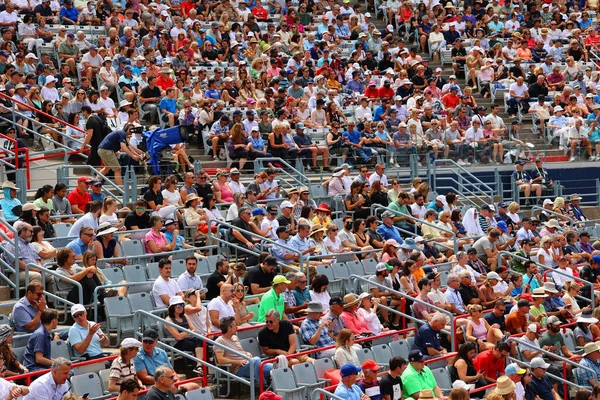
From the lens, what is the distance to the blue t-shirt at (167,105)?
2208 centimetres

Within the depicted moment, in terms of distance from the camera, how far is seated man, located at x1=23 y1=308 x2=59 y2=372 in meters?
12.6

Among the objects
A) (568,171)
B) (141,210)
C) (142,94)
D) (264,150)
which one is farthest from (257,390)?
(568,171)

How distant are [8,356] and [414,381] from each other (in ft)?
14.1

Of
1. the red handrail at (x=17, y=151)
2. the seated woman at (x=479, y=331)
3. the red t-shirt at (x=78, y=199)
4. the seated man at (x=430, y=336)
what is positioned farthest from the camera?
the red handrail at (x=17, y=151)

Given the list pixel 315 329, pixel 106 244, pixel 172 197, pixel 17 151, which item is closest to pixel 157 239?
pixel 106 244

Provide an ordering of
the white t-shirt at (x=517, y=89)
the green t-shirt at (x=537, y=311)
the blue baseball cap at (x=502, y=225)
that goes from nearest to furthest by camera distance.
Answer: the green t-shirt at (x=537, y=311) → the blue baseball cap at (x=502, y=225) → the white t-shirt at (x=517, y=89)

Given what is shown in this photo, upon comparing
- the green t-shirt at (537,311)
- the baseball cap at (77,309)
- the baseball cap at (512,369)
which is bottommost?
the baseball cap at (512,369)

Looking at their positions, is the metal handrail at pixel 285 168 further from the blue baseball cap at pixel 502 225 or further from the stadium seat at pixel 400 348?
the stadium seat at pixel 400 348

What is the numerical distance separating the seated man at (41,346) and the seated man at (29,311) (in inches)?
18.6

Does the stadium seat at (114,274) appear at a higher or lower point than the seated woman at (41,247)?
lower

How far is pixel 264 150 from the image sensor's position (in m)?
21.2

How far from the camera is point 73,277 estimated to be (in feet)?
47.3

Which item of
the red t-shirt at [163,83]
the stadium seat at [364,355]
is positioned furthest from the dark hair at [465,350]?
Result: the red t-shirt at [163,83]

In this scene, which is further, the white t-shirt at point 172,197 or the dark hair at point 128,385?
the white t-shirt at point 172,197
